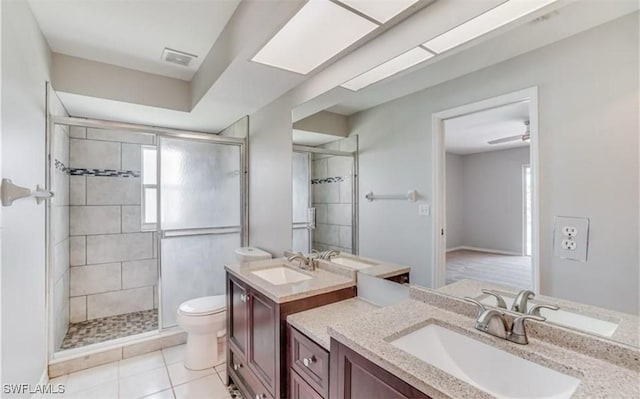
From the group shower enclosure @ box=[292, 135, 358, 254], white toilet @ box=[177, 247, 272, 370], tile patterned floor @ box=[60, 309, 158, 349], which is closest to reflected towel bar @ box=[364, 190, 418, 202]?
shower enclosure @ box=[292, 135, 358, 254]

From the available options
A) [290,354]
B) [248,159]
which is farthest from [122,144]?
[290,354]

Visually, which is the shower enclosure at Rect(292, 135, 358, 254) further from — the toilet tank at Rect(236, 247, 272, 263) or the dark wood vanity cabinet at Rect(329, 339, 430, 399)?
the dark wood vanity cabinet at Rect(329, 339, 430, 399)

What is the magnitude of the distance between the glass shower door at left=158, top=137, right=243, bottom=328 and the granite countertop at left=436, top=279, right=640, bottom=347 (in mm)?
2402

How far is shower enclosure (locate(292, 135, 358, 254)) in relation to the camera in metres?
1.81

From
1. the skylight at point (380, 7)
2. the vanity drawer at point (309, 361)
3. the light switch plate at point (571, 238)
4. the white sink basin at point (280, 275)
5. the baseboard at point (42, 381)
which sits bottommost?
the baseboard at point (42, 381)

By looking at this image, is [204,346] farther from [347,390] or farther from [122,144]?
[122,144]

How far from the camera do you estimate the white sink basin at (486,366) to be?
0.83 meters

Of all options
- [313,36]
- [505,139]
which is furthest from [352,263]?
[313,36]

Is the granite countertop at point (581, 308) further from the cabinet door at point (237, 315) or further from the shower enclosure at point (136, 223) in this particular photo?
the shower enclosure at point (136, 223)

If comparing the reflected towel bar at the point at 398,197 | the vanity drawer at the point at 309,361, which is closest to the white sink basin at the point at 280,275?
the vanity drawer at the point at 309,361

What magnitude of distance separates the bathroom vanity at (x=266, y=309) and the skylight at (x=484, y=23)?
132 centimetres

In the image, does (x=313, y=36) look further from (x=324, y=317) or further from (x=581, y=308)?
(x=581, y=308)

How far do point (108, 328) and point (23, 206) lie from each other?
199 cm

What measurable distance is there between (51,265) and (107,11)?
190 centimetres
